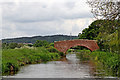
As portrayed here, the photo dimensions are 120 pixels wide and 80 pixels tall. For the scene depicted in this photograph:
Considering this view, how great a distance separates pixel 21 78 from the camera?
17156 millimetres

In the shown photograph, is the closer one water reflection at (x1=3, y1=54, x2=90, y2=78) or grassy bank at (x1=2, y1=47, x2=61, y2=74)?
water reflection at (x1=3, y1=54, x2=90, y2=78)

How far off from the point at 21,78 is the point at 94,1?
22.9 feet

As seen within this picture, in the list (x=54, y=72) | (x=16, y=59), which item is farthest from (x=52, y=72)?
(x=16, y=59)

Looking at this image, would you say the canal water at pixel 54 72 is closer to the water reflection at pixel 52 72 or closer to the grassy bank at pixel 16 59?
the water reflection at pixel 52 72

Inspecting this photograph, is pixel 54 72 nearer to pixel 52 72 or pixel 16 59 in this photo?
pixel 52 72

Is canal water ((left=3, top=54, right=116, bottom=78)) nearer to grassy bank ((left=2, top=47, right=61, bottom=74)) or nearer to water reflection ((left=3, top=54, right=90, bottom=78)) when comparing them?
water reflection ((left=3, top=54, right=90, bottom=78))

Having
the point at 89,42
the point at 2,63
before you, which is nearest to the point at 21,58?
the point at 2,63

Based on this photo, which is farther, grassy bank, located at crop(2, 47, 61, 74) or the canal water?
grassy bank, located at crop(2, 47, 61, 74)

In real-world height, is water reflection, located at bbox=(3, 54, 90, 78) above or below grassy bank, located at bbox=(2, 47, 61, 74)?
below

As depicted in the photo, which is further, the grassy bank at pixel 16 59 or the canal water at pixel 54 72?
the grassy bank at pixel 16 59

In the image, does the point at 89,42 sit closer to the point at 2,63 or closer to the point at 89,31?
the point at 89,31

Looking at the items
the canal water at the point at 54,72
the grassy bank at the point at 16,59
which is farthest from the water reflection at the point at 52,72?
the grassy bank at the point at 16,59

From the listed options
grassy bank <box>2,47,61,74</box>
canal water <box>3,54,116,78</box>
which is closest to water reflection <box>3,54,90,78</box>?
canal water <box>3,54,116,78</box>

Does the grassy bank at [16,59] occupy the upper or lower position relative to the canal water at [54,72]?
upper
